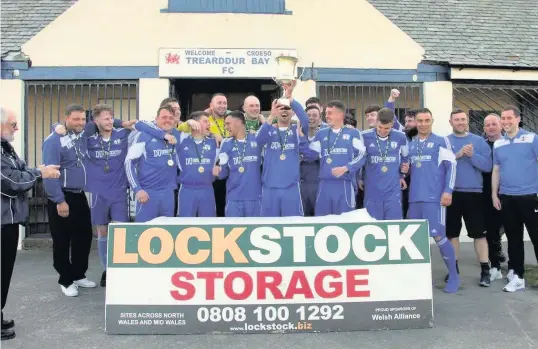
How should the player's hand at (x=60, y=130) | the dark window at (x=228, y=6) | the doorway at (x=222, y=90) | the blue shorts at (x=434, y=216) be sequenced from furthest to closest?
the doorway at (x=222, y=90)
the dark window at (x=228, y=6)
the blue shorts at (x=434, y=216)
the player's hand at (x=60, y=130)

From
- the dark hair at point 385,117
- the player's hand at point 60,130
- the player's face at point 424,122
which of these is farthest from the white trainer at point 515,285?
the player's hand at point 60,130

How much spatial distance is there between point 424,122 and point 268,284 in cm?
281

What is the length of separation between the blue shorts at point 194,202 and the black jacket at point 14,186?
1810 mm

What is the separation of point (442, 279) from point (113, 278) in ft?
14.0

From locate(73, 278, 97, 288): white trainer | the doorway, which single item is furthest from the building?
locate(73, 278, 97, 288): white trainer

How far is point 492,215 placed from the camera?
628cm

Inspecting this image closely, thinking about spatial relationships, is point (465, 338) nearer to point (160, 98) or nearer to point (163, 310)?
point (163, 310)

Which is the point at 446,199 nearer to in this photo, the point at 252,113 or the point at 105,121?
the point at 252,113

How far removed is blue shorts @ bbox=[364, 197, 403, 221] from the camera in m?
5.64

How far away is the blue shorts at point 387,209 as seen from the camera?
564 centimetres

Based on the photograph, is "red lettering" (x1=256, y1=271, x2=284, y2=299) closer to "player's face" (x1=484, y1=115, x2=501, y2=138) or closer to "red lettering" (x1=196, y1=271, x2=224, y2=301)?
"red lettering" (x1=196, y1=271, x2=224, y2=301)

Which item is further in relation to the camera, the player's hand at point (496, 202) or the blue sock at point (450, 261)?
the player's hand at point (496, 202)

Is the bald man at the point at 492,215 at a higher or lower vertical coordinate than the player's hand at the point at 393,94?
lower

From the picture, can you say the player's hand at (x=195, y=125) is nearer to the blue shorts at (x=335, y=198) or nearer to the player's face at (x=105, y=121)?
the player's face at (x=105, y=121)
